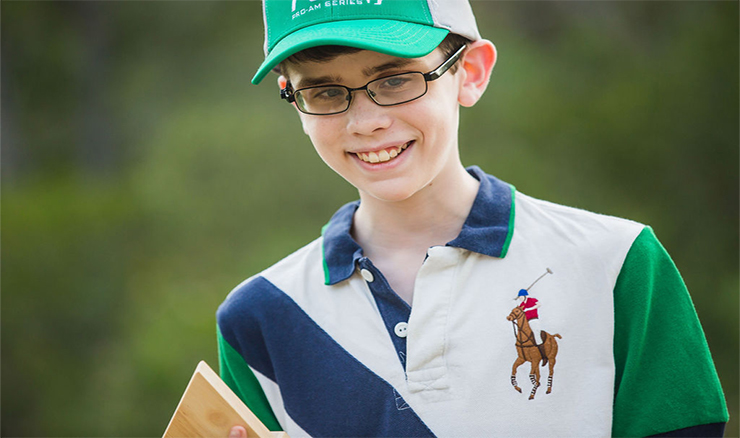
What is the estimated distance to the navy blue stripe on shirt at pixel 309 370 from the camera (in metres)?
1.25

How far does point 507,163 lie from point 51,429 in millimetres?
2812

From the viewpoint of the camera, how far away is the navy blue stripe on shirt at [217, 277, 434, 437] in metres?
1.25

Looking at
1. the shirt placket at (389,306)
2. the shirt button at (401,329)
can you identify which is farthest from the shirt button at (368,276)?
the shirt button at (401,329)

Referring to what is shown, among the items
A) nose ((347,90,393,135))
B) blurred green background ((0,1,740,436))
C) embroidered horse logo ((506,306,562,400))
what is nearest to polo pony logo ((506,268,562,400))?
embroidered horse logo ((506,306,562,400))

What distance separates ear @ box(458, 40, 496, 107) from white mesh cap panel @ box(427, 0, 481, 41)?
0.08 ft

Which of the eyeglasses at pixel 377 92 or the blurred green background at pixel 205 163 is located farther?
the blurred green background at pixel 205 163

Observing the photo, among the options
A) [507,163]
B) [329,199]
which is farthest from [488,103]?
[329,199]

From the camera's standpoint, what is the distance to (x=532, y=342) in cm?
122

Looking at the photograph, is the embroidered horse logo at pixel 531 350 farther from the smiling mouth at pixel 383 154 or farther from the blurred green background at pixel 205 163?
the blurred green background at pixel 205 163

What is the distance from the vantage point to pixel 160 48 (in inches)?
169

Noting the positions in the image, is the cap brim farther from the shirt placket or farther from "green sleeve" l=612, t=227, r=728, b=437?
"green sleeve" l=612, t=227, r=728, b=437

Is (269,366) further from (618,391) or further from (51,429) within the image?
(51,429)

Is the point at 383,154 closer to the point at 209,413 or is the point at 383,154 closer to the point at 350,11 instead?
the point at 350,11

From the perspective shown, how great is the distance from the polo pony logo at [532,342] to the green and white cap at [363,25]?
48 cm
